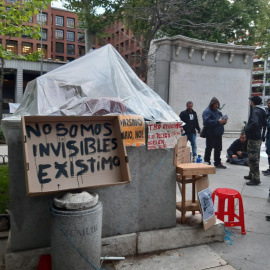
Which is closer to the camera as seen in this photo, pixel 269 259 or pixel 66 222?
pixel 66 222

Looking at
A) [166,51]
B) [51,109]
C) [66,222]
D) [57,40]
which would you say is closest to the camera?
[66,222]

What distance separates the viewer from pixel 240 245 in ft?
12.7

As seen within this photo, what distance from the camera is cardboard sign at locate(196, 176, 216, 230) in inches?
148

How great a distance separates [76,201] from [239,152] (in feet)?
25.7

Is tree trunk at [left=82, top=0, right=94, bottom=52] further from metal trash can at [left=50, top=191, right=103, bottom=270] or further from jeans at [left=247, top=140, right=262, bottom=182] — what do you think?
metal trash can at [left=50, top=191, right=103, bottom=270]

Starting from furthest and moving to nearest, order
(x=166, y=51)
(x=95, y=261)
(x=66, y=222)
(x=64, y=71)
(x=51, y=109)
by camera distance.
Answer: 1. (x=166, y=51)
2. (x=64, y=71)
3. (x=51, y=109)
4. (x=95, y=261)
5. (x=66, y=222)

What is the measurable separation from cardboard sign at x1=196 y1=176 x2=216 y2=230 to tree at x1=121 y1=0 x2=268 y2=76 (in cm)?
1261

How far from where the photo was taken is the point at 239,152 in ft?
30.8

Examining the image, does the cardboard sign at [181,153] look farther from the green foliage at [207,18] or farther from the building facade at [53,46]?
the green foliage at [207,18]

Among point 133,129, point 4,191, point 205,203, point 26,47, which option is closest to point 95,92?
point 133,129

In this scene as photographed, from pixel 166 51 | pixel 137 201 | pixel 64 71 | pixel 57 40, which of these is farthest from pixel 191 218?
pixel 57 40

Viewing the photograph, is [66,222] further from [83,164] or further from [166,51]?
[166,51]

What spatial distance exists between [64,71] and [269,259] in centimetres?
357

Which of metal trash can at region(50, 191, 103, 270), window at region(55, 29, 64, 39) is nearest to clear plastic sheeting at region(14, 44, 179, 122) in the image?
metal trash can at region(50, 191, 103, 270)
